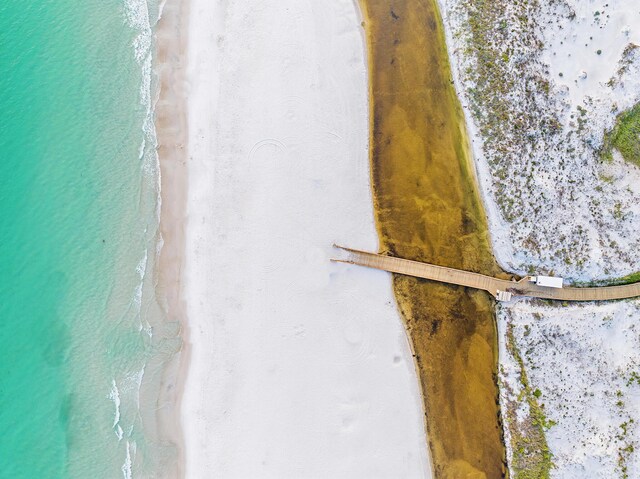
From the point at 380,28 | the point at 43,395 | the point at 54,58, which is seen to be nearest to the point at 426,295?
the point at 380,28

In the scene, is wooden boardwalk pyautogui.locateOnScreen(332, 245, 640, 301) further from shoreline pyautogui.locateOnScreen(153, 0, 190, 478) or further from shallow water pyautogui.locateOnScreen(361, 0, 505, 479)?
shoreline pyautogui.locateOnScreen(153, 0, 190, 478)

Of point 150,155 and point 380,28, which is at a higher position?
point 380,28

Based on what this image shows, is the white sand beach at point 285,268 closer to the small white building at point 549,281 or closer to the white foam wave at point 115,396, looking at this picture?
the white foam wave at point 115,396

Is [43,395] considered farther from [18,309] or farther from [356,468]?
[356,468]

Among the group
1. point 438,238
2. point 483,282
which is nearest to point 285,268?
point 438,238

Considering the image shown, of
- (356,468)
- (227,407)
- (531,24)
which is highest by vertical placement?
(531,24)

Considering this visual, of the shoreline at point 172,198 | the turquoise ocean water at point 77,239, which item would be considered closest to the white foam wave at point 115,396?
the turquoise ocean water at point 77,239

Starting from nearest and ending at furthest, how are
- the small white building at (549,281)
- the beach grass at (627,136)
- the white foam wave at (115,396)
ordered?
the small white building at (549,281)
the white foam wave at (115,396)
the beach grass at (627,136)
